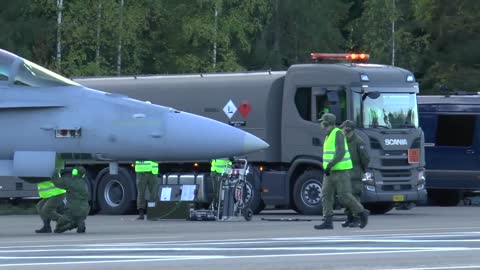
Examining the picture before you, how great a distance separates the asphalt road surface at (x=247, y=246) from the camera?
1373 centimetres

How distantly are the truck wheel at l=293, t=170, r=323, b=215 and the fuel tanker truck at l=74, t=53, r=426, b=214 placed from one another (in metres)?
0.02

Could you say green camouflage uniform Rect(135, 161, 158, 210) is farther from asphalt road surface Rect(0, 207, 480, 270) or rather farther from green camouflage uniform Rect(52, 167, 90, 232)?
green camouflage uniform Rect(52, 167, 90, 232)

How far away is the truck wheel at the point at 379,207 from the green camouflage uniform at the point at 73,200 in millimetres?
9992

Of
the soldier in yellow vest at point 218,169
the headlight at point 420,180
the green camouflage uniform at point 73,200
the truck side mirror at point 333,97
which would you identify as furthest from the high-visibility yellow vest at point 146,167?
the green camouflage uniform at point 73,200

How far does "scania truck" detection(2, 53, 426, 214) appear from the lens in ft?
89.8

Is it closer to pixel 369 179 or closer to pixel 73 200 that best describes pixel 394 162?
pixel 369 179

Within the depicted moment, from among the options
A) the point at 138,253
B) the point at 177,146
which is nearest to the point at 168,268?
the point at 138,253

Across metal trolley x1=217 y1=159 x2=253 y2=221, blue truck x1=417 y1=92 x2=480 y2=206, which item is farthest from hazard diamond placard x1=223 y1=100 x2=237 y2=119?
blue truck x1=417 y1=92 x2=480 y2=206

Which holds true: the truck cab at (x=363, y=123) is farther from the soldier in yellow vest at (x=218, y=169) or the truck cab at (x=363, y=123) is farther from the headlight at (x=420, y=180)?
the soldier in yellow vest at (x=218, y=169)

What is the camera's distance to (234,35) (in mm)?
48562

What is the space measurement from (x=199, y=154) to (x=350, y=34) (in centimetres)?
4041

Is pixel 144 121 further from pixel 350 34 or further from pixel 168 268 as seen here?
pixel 350 34

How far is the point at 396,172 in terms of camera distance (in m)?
27.5

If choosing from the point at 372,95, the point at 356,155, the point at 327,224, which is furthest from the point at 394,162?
the point at 327,224
